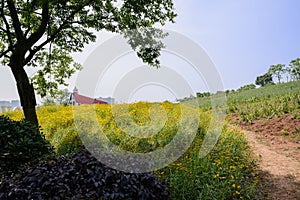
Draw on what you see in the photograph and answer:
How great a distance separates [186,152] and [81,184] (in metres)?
2.70

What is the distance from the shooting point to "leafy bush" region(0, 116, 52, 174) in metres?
3.37

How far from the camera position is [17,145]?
3449mm

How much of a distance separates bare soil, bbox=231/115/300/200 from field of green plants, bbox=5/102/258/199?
25 cm

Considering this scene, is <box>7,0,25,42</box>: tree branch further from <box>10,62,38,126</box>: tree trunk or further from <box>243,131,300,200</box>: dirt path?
<box>243,131,300,200</box>: dirt path

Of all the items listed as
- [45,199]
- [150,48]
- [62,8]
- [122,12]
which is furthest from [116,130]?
[45,199]

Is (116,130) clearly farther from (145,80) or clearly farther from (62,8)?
(62,8)

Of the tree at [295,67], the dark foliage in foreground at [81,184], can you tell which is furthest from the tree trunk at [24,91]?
the tree at [295,67]

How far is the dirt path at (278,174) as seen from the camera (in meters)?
3.60

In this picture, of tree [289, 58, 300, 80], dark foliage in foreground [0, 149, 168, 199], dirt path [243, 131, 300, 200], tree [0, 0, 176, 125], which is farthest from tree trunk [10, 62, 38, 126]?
tree [289, 58, 300, 80]

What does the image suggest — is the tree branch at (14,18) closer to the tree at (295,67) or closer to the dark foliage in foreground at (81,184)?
the dark foliage in foreground at (81,184)

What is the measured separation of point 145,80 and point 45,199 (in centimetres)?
243

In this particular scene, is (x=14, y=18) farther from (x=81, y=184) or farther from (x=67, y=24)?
(x=81, y=184)

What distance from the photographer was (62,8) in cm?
568

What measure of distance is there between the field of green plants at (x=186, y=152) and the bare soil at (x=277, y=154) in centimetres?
25
